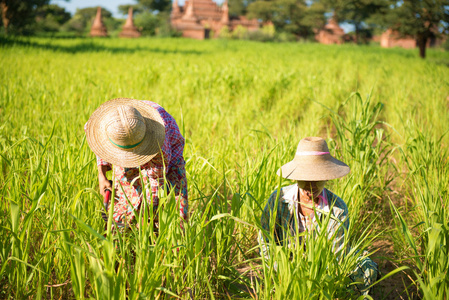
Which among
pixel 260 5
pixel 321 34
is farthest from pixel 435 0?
pixel 260 5

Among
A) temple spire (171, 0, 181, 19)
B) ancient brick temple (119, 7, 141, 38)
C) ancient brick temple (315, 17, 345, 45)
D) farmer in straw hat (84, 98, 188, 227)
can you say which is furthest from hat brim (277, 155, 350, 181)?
temple spire (171, 0, 181, 19)

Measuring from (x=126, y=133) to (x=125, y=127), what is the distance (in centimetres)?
2

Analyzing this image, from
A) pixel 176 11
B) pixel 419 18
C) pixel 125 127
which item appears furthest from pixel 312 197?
pixel 176 11

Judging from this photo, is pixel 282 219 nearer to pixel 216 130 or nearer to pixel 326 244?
pixel 326 244

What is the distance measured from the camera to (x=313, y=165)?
1.50 m

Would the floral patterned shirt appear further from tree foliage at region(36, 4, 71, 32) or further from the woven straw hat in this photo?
tree foliage at region(36, 4, 71, 32)

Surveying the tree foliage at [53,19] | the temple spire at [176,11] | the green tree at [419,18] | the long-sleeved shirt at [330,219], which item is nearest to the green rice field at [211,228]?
the long-sleeved shirt at [330,219]

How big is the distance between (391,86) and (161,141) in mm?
6383

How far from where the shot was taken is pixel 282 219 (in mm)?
1630

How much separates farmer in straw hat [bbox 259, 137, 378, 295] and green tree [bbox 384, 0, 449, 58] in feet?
53.8

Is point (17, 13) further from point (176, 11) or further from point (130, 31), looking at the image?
point (176, 11)

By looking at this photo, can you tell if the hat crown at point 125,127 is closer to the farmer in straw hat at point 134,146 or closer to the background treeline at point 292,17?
the farmer in straw hat at point 134,146

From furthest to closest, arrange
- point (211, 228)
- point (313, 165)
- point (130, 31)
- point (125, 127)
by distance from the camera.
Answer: point (130, 31), point (211, 228), point (313, 165), point (125, 127)

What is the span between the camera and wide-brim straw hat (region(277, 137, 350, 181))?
4.79 ft
